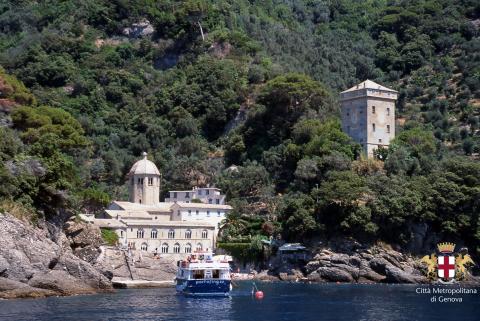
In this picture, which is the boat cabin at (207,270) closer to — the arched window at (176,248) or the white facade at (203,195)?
the arched window at (176,248)

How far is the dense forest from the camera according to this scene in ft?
305

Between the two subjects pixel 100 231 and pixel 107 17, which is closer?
pixel 100 231

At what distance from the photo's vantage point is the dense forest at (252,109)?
9294cm

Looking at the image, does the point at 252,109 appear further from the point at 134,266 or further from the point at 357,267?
the point at 134,266

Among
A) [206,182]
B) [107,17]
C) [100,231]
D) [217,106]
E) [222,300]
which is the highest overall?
[107,17]

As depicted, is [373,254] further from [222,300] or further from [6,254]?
[6,254]

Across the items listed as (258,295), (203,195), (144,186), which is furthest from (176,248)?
(258,295)

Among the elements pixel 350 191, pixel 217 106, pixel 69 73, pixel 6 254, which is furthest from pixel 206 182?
pixel 6 254

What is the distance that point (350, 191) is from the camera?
92500 mm

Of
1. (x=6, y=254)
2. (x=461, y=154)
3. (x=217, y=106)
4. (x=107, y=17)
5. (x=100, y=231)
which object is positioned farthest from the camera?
(x=107, y=17)

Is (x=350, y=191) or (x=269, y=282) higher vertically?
(x=350, y=191)

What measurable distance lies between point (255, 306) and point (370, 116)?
4828cm

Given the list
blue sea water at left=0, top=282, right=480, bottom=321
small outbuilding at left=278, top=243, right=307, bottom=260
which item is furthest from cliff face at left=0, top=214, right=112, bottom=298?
small outbuilding at left=278, top=243, right=307, bottom=260

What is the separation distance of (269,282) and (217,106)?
44.6 meters
